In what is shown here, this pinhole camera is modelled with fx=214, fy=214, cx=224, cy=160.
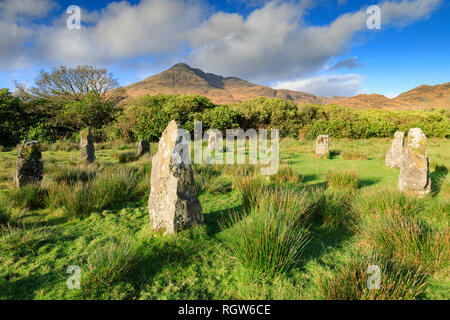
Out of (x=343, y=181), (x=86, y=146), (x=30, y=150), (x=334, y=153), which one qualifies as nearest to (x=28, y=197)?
(x=30, y=150)

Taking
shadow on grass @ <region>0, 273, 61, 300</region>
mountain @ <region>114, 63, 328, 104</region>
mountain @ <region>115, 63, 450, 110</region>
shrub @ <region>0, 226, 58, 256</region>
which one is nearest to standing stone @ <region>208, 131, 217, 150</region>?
shrub @ <region>0, 226, 58, 256</region>

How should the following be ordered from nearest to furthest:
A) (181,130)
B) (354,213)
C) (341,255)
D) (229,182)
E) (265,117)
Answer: (341,255) < (181,130) < (354,213) < (229,182) < (265,117)

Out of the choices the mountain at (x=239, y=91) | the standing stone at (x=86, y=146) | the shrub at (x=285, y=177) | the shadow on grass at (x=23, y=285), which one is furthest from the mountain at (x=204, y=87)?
the shadow on grass at (x=23, y=285)

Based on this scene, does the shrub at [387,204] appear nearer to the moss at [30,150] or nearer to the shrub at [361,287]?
the shrub at [361,287]

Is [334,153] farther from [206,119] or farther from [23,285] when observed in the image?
[23,285]

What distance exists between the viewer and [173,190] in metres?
3.22

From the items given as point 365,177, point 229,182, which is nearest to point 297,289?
point 229,182

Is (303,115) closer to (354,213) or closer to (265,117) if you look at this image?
(265,117)

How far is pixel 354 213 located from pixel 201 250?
9.44 ft

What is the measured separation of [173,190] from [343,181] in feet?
15.4

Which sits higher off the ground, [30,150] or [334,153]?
[30,150]

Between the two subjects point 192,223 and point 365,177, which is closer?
point 192,223

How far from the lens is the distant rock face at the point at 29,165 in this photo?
506 cm

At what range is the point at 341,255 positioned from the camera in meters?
2.83
